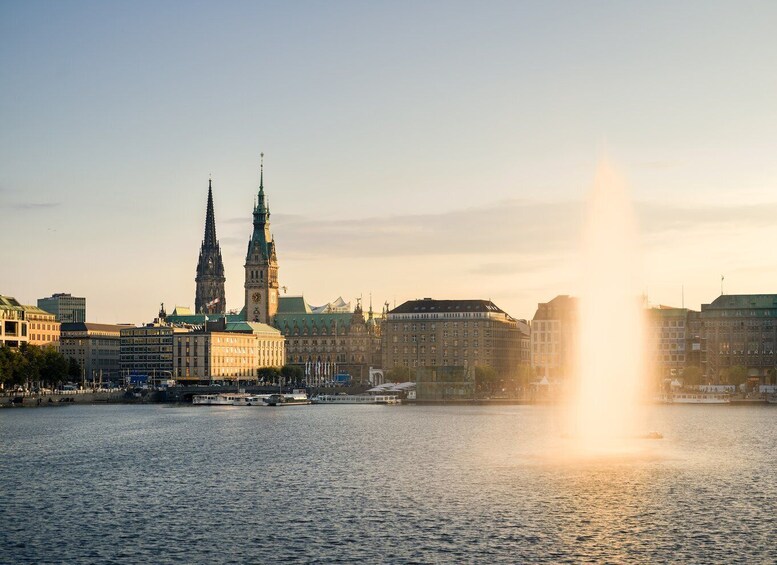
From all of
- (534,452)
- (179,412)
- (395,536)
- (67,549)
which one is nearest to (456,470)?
(534,452)

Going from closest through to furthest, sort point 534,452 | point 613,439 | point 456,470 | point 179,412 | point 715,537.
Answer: point 715,537 < point 456,470 < point 534,452 < point 613,439 < point 179,412

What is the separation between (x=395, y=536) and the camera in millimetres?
59375

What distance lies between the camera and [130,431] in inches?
5157

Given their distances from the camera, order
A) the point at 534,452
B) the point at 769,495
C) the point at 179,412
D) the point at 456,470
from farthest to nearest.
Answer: the point at 179,412
the point at 534,452
the point at 456,470
the point at 769,495

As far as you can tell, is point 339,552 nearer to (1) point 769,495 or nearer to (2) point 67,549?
(2) point 67,549

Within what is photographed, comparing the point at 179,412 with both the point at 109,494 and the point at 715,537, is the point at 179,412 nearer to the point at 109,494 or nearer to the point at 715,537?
the point at 109,494

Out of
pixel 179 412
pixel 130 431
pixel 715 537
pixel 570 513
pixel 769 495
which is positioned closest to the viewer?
pixel 715 537

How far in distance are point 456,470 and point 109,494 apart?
2615cm

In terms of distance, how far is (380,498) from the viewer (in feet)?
239

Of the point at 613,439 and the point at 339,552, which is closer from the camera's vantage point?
the point at 339,552

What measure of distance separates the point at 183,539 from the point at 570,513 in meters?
21.3

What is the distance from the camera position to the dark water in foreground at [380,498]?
56.2 meters

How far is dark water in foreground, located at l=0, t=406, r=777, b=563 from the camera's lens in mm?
56250

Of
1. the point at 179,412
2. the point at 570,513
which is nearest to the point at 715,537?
the point at 570,513
